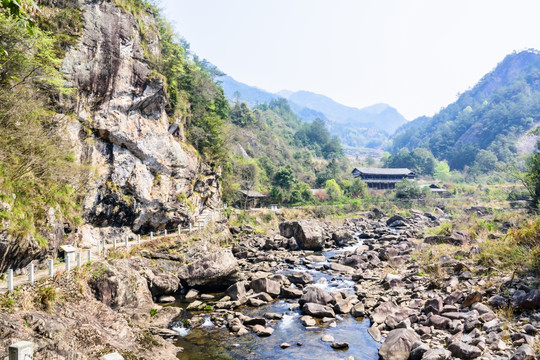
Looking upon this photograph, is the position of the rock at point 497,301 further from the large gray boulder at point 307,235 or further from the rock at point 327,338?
the large gray boulder at point 307,235

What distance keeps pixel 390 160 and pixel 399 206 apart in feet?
173

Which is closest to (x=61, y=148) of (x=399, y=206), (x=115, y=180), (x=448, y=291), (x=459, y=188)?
(x=115, y=180)

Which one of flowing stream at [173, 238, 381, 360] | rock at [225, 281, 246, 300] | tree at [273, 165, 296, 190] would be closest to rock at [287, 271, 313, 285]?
rock at [225, 281, 246, 300]

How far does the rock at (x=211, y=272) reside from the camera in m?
19.3

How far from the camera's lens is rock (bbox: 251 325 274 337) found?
13820 millimetres

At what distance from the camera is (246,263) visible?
89.2 ft

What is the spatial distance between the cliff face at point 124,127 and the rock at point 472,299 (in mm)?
22070

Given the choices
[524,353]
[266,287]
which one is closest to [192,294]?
[266,287]

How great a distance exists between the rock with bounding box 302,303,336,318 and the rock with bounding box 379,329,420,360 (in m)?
3.92

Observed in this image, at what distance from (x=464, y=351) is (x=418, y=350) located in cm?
137

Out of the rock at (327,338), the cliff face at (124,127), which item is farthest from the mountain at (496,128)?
the rock at (327,338)

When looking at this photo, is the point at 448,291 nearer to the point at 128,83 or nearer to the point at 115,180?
the point at 115,180

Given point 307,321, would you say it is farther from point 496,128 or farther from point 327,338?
point 496,128

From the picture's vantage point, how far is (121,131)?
80.6ft
